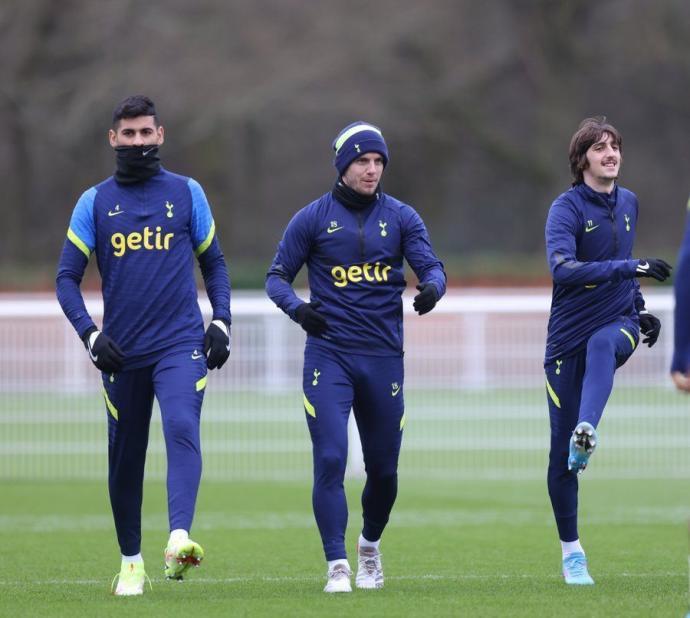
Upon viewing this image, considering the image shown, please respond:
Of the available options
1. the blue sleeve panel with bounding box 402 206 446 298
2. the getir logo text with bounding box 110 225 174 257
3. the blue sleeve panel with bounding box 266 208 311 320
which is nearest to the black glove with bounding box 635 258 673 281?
the blue sleeve panel with bounding box 402 206 446 298

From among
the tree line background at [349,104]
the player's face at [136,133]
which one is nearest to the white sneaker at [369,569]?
the player's face at [136,133]

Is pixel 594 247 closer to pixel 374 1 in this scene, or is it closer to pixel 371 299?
pixel 371 299

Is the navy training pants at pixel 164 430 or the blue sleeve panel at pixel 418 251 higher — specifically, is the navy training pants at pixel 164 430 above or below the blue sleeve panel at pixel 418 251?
below

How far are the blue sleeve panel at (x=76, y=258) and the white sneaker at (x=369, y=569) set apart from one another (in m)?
1.80

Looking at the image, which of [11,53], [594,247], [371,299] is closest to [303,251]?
[371,299]

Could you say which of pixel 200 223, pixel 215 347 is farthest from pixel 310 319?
pixel 200 223

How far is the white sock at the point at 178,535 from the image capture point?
7375mm

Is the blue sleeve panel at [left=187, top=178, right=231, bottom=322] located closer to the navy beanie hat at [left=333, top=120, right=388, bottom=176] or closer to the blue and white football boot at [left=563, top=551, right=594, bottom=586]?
the navy beanie hat at [left=333, top=120, right=388, bottom=176]

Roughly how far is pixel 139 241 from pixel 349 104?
89.9 ft

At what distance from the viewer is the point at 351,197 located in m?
8.41

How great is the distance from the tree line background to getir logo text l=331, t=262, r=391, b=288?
919 inches

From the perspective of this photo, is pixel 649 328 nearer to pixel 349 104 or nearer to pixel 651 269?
pixel 651 269

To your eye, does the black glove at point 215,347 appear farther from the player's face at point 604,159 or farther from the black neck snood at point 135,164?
the player's face at point 604,159

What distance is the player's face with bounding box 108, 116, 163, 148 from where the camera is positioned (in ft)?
26.8
